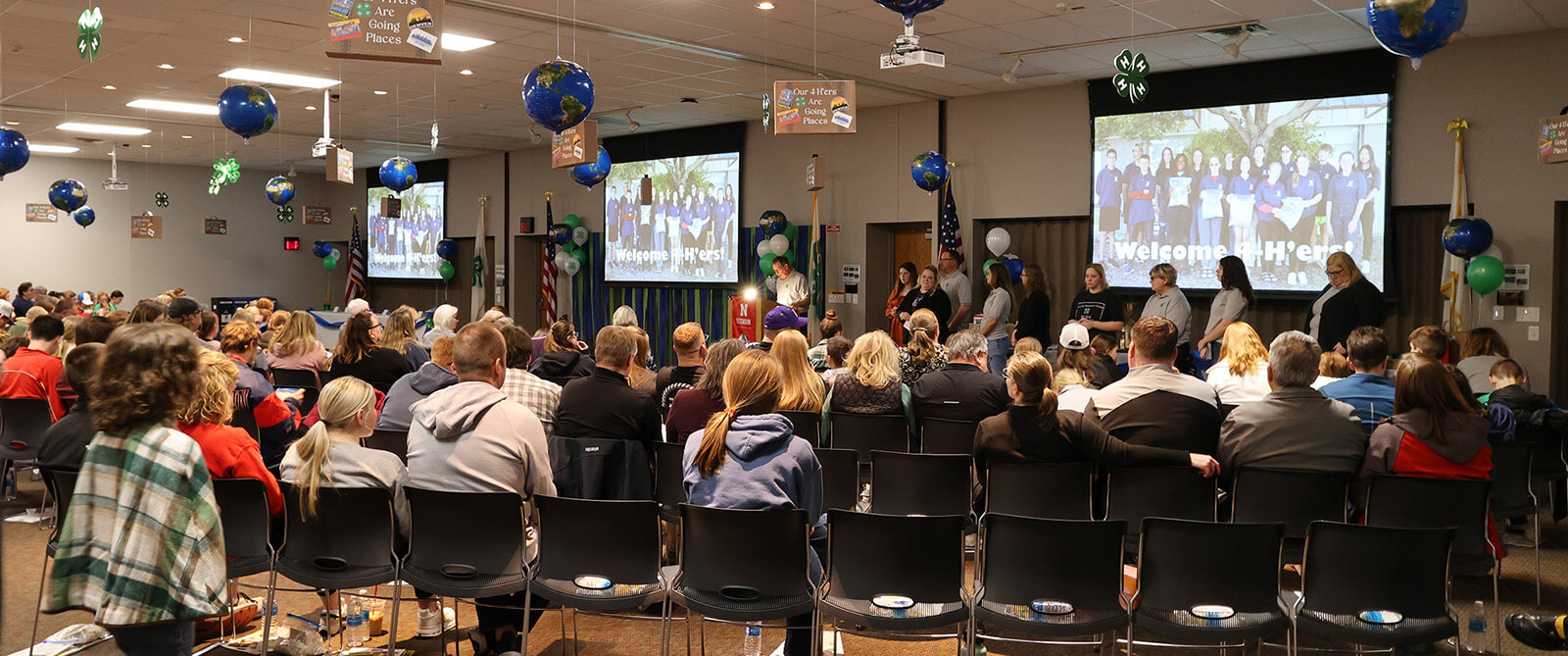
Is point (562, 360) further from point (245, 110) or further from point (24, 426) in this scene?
point (245, 110)

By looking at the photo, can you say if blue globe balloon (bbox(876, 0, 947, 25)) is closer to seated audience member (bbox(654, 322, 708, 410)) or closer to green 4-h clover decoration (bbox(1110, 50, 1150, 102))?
seated audience member (bbox(654, 322, 708, 410))

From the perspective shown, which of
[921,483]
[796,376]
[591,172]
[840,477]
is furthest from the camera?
[591,172]

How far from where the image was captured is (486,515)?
138 inches

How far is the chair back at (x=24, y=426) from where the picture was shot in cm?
596

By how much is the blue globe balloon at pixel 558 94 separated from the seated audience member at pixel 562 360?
46.5 inches

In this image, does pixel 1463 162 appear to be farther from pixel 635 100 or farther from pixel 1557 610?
pixel 635 100

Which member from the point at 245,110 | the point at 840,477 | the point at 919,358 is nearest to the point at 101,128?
the point at 245,110

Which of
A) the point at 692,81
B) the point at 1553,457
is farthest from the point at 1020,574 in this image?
the point at 692,81

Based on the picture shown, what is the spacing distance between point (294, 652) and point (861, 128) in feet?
30.7

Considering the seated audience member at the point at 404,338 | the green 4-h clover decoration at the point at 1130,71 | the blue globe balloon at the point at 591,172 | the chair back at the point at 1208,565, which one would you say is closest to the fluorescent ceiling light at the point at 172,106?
the blue globe balloon at the point at 591,172

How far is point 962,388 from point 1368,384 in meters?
1.76

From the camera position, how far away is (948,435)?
503 centimetres

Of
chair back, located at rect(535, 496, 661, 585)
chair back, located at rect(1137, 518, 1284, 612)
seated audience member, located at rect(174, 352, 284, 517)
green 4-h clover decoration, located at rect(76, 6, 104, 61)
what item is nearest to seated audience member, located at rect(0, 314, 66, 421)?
green 4-h clover decoration, located at rect(76, 6, 104, 61)

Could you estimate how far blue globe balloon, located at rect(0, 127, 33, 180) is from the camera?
796 cm
